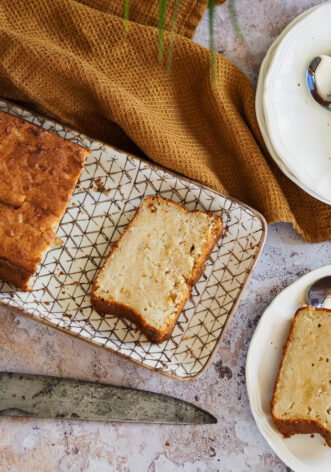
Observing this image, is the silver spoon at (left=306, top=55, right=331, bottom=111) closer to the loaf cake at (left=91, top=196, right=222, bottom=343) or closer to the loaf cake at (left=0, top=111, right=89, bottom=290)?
the loaf cake at (left=91, top=196, right=222, bottom=343)

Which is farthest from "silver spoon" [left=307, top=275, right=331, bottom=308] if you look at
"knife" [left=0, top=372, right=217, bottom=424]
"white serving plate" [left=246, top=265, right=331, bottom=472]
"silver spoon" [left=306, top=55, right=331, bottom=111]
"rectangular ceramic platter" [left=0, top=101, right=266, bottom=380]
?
"silver spoon" [left=306, top=55, right=331, bottom=111]

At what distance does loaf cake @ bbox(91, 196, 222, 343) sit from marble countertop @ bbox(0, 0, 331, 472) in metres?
0.39

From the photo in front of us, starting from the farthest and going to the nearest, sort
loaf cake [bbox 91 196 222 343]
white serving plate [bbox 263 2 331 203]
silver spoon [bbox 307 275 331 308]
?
silver spoon [bbox 307 275 331 308], white serving plate [bbox 263 2 331 203], loaf cake [bbox 91 196 222 343]

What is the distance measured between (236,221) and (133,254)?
591 millimetres

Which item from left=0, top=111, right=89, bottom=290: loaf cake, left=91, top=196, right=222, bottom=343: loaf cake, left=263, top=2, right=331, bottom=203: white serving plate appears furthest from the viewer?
left=263, top=2, right=331, bottom=203: white serving plate

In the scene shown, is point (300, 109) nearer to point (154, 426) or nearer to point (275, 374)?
point (275, 374)

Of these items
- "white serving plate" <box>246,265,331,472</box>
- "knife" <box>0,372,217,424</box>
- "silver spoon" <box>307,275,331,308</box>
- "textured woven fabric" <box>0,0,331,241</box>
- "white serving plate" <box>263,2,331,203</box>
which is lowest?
"knife" <box>0,372,217,424</box>

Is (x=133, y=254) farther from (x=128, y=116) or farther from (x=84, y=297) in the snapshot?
(x=128, y=116)

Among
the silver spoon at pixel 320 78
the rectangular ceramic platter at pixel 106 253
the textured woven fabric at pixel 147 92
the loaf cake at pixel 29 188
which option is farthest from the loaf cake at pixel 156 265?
the silver spoon at pixel 320 78

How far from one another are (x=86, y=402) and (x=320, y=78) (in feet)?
7.24

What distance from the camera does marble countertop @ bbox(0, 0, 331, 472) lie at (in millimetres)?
2771

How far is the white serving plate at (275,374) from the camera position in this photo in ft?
9.07

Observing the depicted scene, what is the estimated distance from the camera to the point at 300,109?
9.17 feet

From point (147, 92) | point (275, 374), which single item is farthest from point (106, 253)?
point (275, 374)
